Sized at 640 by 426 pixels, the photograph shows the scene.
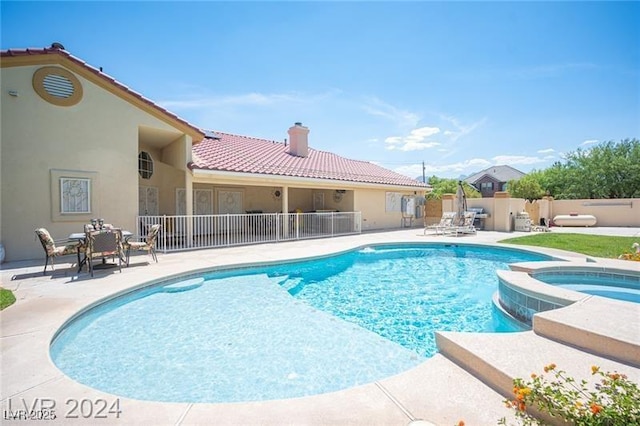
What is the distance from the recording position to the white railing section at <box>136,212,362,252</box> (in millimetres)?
11133

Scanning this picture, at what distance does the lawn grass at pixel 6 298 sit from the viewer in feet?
16.0

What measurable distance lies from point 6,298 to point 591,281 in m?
12.1

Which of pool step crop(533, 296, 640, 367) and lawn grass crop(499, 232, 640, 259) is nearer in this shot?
pool step crop(533, 296, 640, 367)

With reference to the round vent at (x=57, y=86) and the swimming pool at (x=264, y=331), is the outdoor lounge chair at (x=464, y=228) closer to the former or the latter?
the swimming pool at (x=264, y=331)

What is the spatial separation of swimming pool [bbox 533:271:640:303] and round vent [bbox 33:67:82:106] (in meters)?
14.1

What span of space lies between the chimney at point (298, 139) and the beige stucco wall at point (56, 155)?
1017 cm

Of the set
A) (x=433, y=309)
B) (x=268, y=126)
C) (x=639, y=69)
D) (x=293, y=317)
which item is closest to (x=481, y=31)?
(x=639, y=69)

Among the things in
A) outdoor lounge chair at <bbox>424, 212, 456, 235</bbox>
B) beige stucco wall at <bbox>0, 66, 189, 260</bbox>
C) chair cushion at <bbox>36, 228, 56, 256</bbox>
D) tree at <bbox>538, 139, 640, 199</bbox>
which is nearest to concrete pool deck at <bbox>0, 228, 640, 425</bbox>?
chair cushion at <bbox>36, 228, 56, 256</bbox>

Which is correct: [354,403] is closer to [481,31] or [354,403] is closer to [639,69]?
[481,31]

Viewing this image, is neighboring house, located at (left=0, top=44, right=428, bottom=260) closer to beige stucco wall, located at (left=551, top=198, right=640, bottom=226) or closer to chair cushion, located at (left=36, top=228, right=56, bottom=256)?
chair cushion, located at (left=36, top=228, right=56, bottom=256)

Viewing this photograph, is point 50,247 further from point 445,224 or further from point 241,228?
point 445,224

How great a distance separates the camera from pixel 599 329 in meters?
3.28

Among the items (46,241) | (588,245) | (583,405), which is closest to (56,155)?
(46,241)

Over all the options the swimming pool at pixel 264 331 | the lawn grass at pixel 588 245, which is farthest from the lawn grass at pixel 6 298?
the lawn grass at pixel 588 245
